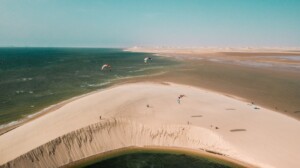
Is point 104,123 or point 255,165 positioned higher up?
point 104,123

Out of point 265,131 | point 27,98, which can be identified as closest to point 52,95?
point 27,98

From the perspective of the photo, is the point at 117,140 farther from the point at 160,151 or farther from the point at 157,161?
the point at 157,161

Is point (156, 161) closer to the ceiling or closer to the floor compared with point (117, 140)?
closer to the floor

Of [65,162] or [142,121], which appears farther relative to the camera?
[142,121]

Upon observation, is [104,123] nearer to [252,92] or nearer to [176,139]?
[176,139]

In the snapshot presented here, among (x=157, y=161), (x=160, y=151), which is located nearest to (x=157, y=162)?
(x=157, y=161)

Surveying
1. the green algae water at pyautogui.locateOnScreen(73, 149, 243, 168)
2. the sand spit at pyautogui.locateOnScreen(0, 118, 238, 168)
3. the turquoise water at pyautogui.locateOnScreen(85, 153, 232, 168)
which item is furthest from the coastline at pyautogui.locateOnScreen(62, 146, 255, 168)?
the turquoise water at pyautogui.locateOnScreen(85, 153, 232, 168)

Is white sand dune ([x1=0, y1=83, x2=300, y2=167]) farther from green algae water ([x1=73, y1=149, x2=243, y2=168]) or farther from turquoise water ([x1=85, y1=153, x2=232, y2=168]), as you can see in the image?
turquoise water ([x1=85, y1=153, x2=232, y2=168])
